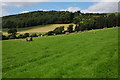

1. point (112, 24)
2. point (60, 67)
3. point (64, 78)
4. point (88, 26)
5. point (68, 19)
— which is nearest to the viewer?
point (64, 78)

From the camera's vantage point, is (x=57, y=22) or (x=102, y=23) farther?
(x=57, y=22)

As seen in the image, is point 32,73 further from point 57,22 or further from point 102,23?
point 57,22

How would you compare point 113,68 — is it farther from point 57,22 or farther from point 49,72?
point 57,22

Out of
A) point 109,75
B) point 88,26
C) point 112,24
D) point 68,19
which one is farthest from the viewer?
point 68,19

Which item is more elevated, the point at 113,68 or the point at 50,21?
the point at 50,21

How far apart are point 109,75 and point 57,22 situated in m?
124

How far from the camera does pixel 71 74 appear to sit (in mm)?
12867

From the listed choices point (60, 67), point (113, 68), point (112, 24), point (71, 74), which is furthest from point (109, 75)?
point (112, 24)

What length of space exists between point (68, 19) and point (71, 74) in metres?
123

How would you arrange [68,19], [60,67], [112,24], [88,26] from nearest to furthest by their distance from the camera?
[60,67] → [112,24] → [88,26] → [68,19]

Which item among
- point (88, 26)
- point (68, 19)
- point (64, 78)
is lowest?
point (64, 78)

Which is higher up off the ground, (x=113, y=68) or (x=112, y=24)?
(x=112, y=24)

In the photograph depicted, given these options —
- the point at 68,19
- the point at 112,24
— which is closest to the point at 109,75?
the point at 112,24

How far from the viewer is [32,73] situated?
43.5ft
